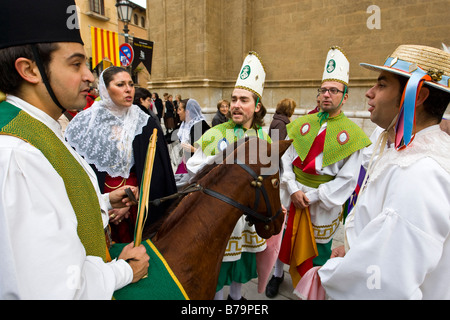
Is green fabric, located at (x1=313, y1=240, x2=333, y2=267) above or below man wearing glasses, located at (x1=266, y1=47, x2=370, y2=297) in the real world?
below

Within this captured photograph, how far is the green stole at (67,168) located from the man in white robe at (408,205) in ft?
3.73

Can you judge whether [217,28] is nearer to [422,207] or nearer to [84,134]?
[84,134]

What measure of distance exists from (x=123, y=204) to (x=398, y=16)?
8550mm

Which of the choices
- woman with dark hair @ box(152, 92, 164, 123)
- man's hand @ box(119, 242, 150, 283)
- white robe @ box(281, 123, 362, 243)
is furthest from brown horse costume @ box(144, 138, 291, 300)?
woman with dark hair @ box(152, 92, 164, 123)

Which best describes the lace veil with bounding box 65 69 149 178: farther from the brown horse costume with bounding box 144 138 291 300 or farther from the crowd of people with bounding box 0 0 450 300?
the brown horse costume with bounding box 144 138 291 300

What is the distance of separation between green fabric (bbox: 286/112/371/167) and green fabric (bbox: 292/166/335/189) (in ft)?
0.52

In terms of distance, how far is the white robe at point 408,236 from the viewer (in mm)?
1047

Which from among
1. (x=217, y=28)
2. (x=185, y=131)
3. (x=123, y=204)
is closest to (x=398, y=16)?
(x=217, y=28)

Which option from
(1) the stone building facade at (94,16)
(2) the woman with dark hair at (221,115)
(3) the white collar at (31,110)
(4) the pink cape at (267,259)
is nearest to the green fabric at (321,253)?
(4) the pink cape at (267,259)

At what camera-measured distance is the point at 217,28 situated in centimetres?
952

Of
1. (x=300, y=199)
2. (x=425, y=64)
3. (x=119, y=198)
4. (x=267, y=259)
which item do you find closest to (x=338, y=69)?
(x=300, y=199)

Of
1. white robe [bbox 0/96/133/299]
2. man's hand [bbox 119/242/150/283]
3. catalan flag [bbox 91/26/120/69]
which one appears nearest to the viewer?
white robe [bbox 0/96/133/299]

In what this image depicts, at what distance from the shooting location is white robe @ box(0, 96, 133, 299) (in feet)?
2.50

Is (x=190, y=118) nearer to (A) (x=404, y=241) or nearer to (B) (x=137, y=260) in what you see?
(B) (x=137, y=260)
